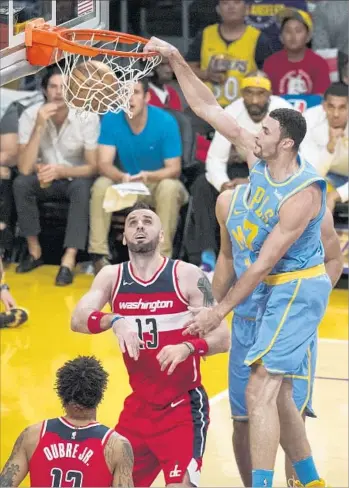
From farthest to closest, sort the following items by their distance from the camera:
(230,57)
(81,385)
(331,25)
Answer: (331,25) < (230,57) < (81,385)

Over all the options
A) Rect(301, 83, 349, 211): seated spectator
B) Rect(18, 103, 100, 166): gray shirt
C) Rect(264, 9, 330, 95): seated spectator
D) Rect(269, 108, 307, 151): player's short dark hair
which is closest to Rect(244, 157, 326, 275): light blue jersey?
Rect(269, 108, 307, 151): player's short dark hair

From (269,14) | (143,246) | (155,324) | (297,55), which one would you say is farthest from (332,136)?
(155,324)

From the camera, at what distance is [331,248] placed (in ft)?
22.5

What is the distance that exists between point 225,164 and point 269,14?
7.53ft

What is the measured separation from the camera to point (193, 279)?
648 cm

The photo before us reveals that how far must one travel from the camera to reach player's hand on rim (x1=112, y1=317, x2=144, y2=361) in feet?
19.8

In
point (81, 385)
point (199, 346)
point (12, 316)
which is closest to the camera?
point (81, 385)

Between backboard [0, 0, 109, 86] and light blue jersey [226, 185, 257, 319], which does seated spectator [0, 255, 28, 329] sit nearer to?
backboard [0, 0, 109, 86]

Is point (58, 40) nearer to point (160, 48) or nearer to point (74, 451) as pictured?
point (160, 48)

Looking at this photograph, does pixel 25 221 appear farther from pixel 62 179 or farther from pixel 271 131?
pixel 271 131

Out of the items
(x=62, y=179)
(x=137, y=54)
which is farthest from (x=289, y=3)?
(x=137, y=54)

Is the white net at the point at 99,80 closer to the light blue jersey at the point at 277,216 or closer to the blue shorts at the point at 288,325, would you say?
the light blue jersey at the point at 277,216

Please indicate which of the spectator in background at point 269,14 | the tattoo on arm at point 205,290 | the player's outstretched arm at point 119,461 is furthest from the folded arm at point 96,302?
the spectator in background at point 269,14

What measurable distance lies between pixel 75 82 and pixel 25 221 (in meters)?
4.27
